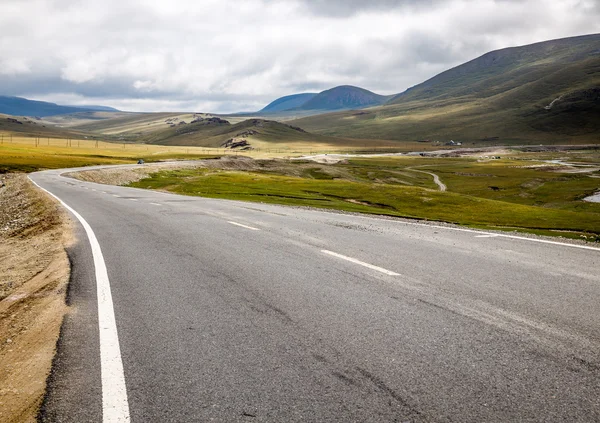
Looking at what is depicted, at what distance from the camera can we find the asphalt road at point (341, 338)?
4.34 m

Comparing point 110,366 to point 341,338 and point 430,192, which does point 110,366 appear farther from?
point 430,192

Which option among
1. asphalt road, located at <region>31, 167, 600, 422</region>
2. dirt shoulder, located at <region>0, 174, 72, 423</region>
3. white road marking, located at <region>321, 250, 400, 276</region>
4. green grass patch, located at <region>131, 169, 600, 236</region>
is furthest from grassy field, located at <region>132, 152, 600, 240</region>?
dirt shoulder, located at <region>0, 174, 72, 423</region>

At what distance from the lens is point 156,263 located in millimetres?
10656

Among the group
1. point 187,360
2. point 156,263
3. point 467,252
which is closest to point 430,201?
point 467,252

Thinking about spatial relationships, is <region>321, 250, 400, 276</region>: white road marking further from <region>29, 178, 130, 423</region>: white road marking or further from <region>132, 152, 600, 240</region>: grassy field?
<region>132, 152, 600, 240</region>: grassy field

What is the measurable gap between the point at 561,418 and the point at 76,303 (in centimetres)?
719

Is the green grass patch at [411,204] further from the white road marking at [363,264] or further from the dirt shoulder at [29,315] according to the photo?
the dirt shoulder at [29,315]

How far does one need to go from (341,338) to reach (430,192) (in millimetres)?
57792

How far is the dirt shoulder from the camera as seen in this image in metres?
4.66

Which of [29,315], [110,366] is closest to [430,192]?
[29,315]

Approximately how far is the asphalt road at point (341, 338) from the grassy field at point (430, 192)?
1670 cm

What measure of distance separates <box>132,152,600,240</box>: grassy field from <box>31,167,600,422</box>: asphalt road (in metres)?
16.7

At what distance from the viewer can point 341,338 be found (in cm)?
583

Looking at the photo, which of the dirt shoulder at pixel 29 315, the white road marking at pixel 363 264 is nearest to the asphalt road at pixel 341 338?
the white road marking at pixel 363 264
